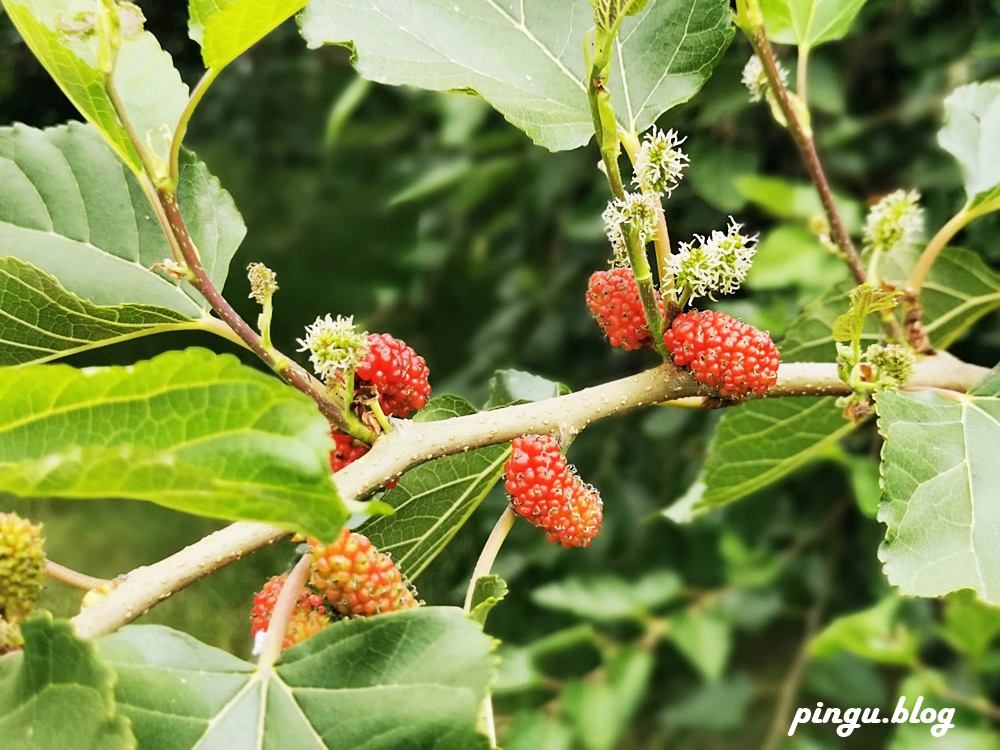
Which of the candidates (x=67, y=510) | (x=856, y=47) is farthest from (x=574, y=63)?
(x=856, y=47)

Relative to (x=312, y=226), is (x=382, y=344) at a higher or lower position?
lower

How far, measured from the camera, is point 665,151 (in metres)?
0.43

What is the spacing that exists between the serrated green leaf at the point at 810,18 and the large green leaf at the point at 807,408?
0.58ft

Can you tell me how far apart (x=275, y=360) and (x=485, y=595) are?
0.14 metres

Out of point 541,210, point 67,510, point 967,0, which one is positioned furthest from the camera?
point 541,210

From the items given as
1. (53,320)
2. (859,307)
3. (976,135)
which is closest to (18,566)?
(53,320)

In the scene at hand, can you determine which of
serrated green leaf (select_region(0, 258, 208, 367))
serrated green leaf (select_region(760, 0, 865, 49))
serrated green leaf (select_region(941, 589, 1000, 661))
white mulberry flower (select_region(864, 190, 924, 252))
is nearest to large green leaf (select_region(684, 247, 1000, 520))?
white mulberry flower (select_region(864, 190, 924, 252))

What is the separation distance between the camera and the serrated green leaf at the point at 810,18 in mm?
640

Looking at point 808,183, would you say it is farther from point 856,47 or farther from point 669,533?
point 669,533

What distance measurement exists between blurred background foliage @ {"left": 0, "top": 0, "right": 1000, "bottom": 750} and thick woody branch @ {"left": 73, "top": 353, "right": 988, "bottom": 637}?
404mm

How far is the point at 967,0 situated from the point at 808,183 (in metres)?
0.27

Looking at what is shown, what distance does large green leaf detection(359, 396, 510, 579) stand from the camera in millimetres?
516

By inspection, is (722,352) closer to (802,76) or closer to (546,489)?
(546,489)

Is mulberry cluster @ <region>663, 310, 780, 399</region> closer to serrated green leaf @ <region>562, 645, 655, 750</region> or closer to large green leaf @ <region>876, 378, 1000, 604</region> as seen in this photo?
large green leaf @ <region>876, 378, 1000, 604</region>
